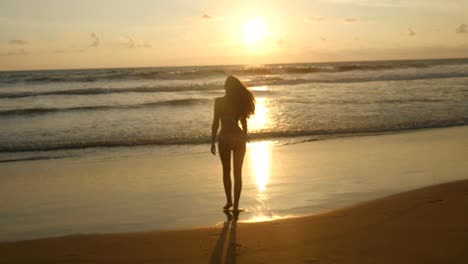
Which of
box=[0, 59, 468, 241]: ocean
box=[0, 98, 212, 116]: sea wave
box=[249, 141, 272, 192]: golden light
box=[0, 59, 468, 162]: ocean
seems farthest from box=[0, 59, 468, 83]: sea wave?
box=[249, 141, 272, 192]: golden light

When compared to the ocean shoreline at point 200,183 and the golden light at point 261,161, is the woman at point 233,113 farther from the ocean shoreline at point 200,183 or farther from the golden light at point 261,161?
the golden light at point 261,161

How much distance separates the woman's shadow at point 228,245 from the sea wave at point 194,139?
24.2ft

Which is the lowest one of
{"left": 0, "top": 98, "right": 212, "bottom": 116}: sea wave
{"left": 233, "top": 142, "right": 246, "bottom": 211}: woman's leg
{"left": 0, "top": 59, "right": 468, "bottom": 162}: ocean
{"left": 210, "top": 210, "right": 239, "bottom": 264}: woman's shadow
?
{"left": 210, "top": 210, "right": 239, "bottom": 264}: woman's shadow

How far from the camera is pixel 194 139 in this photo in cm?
1395

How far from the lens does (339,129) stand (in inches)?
603

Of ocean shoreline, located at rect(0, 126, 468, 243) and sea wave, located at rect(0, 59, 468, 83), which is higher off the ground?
sea wave, located at rect(0, 59, 468, 83)

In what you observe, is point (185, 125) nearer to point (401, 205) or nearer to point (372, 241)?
point (401, 205)

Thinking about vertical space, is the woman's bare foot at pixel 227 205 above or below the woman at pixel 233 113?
below

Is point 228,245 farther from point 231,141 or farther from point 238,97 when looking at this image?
point 238,97

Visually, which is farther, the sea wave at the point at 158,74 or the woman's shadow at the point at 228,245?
the sea wave at the point at 158,74

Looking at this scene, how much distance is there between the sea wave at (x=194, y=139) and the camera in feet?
43.3

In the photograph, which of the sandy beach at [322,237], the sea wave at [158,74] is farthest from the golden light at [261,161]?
the sea wave at [158,74]

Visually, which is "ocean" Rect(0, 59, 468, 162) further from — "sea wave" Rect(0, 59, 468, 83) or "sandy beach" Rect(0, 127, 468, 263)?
"sea wave" Rect(0, 59, 468, 83)

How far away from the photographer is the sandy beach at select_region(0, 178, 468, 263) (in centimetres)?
496
